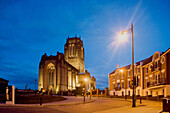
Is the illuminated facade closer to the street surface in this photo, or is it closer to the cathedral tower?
the street surface

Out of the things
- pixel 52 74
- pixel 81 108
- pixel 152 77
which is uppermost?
pixel 152 77

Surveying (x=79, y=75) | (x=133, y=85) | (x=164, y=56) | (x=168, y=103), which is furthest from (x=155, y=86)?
(x=79, y=75)

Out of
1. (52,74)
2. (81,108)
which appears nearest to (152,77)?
(81,108)

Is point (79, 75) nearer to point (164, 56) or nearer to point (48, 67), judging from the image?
point (48, 67)

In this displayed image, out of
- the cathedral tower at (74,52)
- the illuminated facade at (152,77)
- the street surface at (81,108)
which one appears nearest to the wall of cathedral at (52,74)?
the cathedral tower at (74,52)

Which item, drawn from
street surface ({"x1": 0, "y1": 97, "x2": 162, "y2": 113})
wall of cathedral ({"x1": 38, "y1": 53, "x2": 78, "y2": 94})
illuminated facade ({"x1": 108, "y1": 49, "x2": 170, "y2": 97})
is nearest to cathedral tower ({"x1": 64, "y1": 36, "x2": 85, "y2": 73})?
wall of cathedral ({"x1": 38, "y1": 53, "x2": 78, "y2": 94})

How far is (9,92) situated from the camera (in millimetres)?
21844

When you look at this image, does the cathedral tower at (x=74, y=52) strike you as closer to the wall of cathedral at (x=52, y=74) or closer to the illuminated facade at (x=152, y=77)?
the wall of cathedral at (x=52, y=74)

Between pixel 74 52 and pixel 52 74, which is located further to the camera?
pixel 74 52

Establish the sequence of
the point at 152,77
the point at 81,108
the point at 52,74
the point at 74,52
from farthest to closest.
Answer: the point at 74,52 < the point at 52,74 < the point at 152,77 < the point at 81,108

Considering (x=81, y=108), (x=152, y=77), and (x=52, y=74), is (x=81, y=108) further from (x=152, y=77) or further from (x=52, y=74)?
(x=52, y=74)

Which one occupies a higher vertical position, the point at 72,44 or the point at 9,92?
the point at 72,44

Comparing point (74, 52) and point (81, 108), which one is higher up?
point (74, 52)

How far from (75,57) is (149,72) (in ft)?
267
